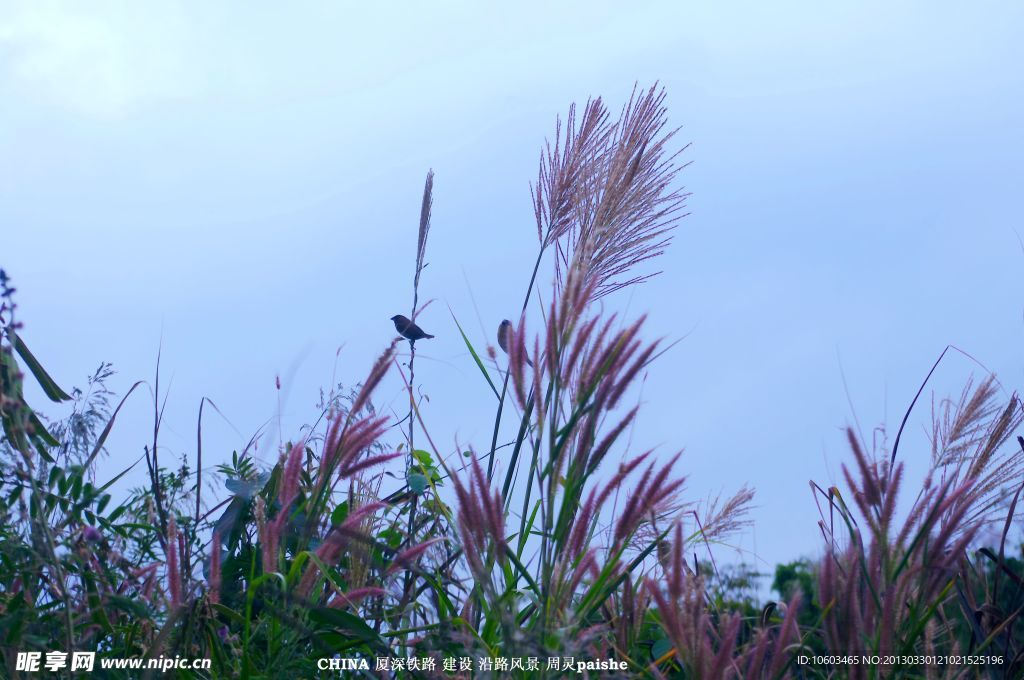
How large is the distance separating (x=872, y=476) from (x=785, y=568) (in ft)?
14.8

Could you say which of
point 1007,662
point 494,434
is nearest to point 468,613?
point 494,434

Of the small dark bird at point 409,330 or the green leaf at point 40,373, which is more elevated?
the small dark bird at point 409,330

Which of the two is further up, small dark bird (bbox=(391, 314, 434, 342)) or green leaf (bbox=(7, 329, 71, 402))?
small dark bird (bbox=(391, 314, 434, 342))

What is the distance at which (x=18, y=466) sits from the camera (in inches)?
52.8

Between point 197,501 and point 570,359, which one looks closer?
point 570,359

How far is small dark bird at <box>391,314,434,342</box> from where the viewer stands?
229 cm

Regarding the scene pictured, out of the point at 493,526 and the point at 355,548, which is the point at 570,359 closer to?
the point at 493,526

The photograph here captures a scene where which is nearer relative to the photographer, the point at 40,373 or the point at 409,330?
the point at 40,373

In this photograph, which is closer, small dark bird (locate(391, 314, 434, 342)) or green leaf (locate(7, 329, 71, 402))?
green leaf (locate(7, 329, 71, 402))

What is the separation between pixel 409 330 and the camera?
231 cm

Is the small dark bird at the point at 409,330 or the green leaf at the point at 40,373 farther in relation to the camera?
the small dark bird at the point at 409,330

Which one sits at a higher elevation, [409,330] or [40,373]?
[409,330]

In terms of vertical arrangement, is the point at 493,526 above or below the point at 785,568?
below

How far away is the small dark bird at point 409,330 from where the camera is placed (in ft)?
7.53
